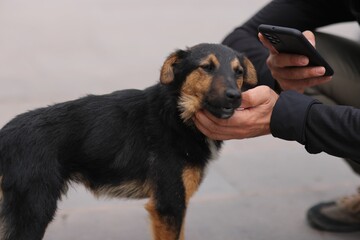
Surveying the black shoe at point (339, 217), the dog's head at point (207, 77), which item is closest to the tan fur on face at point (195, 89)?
the dog's head at point (207, 77)

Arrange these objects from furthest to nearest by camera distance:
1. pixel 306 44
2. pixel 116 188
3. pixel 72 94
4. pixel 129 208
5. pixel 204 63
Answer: pixel 72 94
pixel 129 208
pixel 116 188
pixel 204 63
pixel 306 44

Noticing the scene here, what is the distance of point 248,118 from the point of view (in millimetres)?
2369

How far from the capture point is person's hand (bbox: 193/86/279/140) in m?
2.35

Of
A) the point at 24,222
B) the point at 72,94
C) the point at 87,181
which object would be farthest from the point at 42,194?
the point at 72,94

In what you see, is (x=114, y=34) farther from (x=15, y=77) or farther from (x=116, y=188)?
(x=116, y=188)

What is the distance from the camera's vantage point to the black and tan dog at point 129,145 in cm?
230

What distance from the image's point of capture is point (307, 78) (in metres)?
2.55

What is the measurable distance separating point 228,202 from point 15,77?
2.81 metres

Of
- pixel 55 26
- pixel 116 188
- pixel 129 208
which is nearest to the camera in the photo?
pixel 116 188

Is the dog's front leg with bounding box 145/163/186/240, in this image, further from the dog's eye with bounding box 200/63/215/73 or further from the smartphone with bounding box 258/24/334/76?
the smartphone with bounding box 258/24/334/76

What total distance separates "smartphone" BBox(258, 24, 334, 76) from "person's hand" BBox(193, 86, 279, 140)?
0.19 m

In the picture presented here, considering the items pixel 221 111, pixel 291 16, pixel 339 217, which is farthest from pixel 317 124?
pixel 339 217

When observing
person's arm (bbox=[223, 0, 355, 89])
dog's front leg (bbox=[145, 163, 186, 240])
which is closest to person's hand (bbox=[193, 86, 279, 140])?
dog's front leg (bbox=[145, 163, 186, 240])

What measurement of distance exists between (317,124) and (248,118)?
28 cm
